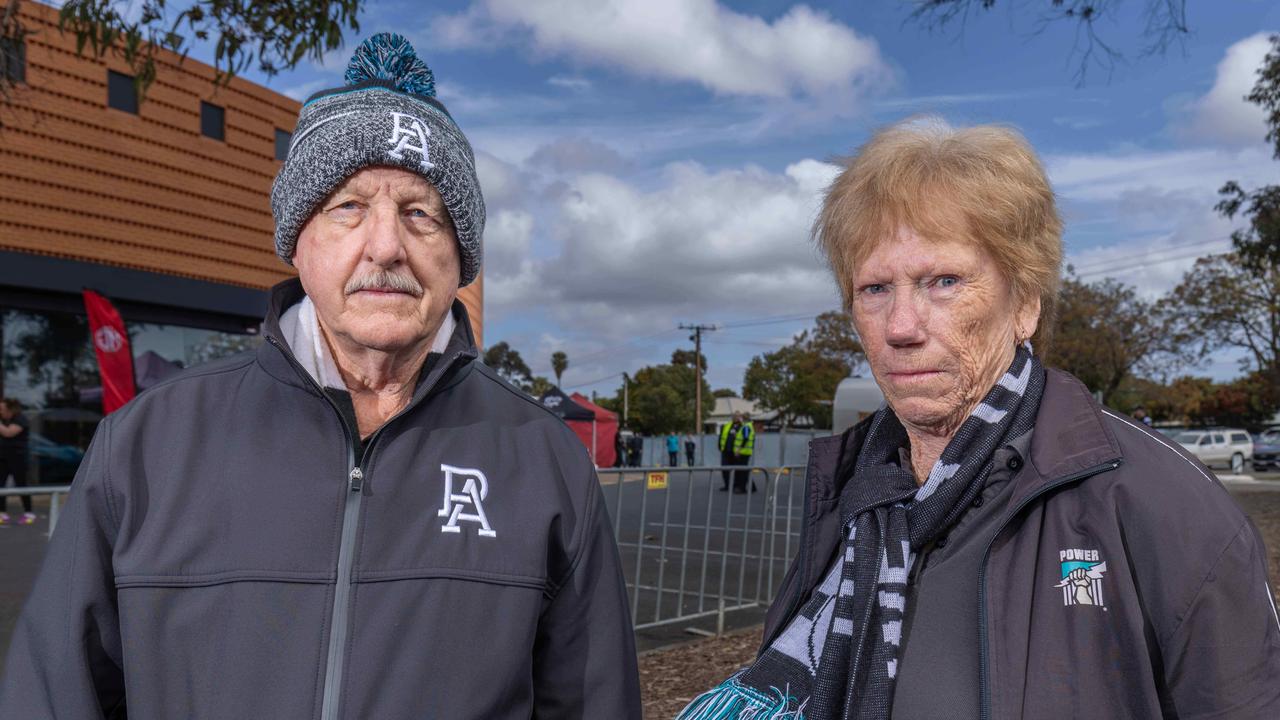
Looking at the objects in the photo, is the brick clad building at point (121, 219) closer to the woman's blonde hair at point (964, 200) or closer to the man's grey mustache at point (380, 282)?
Result: the man's grey mustache at point (380, 282)

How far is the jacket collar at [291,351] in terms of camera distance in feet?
6.03

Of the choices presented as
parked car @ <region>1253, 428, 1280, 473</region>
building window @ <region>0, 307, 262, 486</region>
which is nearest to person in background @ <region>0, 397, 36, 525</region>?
building window @ <region>0, 307, 262, 486</region>

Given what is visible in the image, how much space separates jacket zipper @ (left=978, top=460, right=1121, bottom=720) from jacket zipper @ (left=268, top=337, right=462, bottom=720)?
3.74ft

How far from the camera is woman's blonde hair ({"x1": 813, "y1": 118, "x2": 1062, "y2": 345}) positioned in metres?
1.91

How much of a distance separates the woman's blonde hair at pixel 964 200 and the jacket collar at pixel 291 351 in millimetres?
891

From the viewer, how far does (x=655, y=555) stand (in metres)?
6.78

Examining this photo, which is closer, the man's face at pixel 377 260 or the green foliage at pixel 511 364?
the man's face at pixel 377 260

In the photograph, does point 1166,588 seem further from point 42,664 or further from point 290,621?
point 42,664

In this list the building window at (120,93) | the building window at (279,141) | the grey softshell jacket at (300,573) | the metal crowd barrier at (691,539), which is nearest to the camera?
the grey softshell jacket at (300,573)

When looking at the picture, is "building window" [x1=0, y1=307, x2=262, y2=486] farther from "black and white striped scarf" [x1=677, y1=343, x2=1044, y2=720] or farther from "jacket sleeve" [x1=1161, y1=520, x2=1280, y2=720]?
"jacket sleeve" [x1=1161, y1=520, x2=1280, y2=720]

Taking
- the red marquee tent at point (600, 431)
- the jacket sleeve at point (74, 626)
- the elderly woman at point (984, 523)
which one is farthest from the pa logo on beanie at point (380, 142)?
the red marquee tent at point (600, 431)

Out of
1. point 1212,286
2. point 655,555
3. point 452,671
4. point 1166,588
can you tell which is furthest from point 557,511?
point 1212,286

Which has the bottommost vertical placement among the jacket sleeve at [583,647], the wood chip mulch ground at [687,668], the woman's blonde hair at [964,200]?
the wood chip mulch ground at [687,668]

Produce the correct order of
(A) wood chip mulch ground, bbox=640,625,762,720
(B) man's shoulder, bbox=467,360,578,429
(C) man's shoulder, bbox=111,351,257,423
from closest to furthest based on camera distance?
(C) man's shoulder, bbox=111,351,257,423
(B) man's shoulder, bbox=467,360,578,429
(A) wood chip mulch ground, bbox=640,625,762,720
